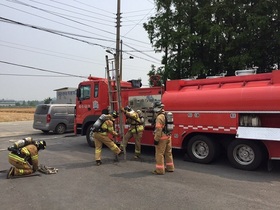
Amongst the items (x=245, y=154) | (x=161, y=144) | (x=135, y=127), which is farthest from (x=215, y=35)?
(x=161, y=144)

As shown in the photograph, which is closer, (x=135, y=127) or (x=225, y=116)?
(x=225, y=116)

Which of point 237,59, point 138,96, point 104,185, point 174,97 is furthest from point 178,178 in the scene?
point 237,59

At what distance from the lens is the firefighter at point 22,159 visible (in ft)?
24.4

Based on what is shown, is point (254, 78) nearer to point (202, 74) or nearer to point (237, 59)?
point (237, 59)

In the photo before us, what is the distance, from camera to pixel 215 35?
651 inches

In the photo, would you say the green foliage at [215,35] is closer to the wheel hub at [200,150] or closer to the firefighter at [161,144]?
the wheel hub at [200,150]

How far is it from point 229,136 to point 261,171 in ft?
4.11

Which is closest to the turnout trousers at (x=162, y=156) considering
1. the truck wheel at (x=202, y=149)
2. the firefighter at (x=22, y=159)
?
the truck wheel at (x=202, y=149)

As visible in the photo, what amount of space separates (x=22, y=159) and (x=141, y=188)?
311 cm

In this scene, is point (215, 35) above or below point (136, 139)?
above

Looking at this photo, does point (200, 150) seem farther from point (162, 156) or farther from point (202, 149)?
point (162, 156)

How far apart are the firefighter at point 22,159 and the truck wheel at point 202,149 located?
14.4 feet

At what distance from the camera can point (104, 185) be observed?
6594 millimetres

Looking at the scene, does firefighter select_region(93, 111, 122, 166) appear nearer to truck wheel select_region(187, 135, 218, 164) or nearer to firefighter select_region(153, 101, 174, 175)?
firefighter select_region(153, 101, 174, 175)
